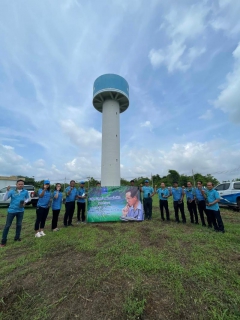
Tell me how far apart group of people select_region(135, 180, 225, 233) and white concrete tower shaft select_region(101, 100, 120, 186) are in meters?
5.40

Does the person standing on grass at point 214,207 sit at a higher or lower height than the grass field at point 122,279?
higher

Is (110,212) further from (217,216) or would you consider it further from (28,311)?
(28,311)

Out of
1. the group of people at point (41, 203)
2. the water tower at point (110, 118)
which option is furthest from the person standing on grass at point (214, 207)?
the water tower at point (110, 118)

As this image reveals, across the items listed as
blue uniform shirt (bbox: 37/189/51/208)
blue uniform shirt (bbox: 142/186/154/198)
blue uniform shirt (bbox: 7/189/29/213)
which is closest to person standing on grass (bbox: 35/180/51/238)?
blue uniform shirt (bbox: 37/189/51/208)

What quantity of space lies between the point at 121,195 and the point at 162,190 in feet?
5.82

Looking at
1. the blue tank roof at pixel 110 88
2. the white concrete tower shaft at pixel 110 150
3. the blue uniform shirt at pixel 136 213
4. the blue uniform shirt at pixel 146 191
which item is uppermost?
the blue tank roof at pixel 110 88

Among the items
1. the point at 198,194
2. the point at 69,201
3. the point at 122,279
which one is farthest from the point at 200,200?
the point at 69,201

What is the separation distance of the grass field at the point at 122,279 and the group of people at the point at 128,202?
887mm

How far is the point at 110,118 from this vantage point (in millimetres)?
13297

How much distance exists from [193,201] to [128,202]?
263 centimetres

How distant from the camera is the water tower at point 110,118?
12.5 metres

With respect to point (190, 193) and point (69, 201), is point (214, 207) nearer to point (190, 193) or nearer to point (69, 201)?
point (190, 193)

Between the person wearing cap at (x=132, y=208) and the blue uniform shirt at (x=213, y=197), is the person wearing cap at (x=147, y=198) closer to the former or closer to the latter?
the person wearing cap at (x=132, y=208)

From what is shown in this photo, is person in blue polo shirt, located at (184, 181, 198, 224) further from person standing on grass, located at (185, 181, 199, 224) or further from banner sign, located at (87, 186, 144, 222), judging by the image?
banner sign, located at (87, 186, 144, 222)
